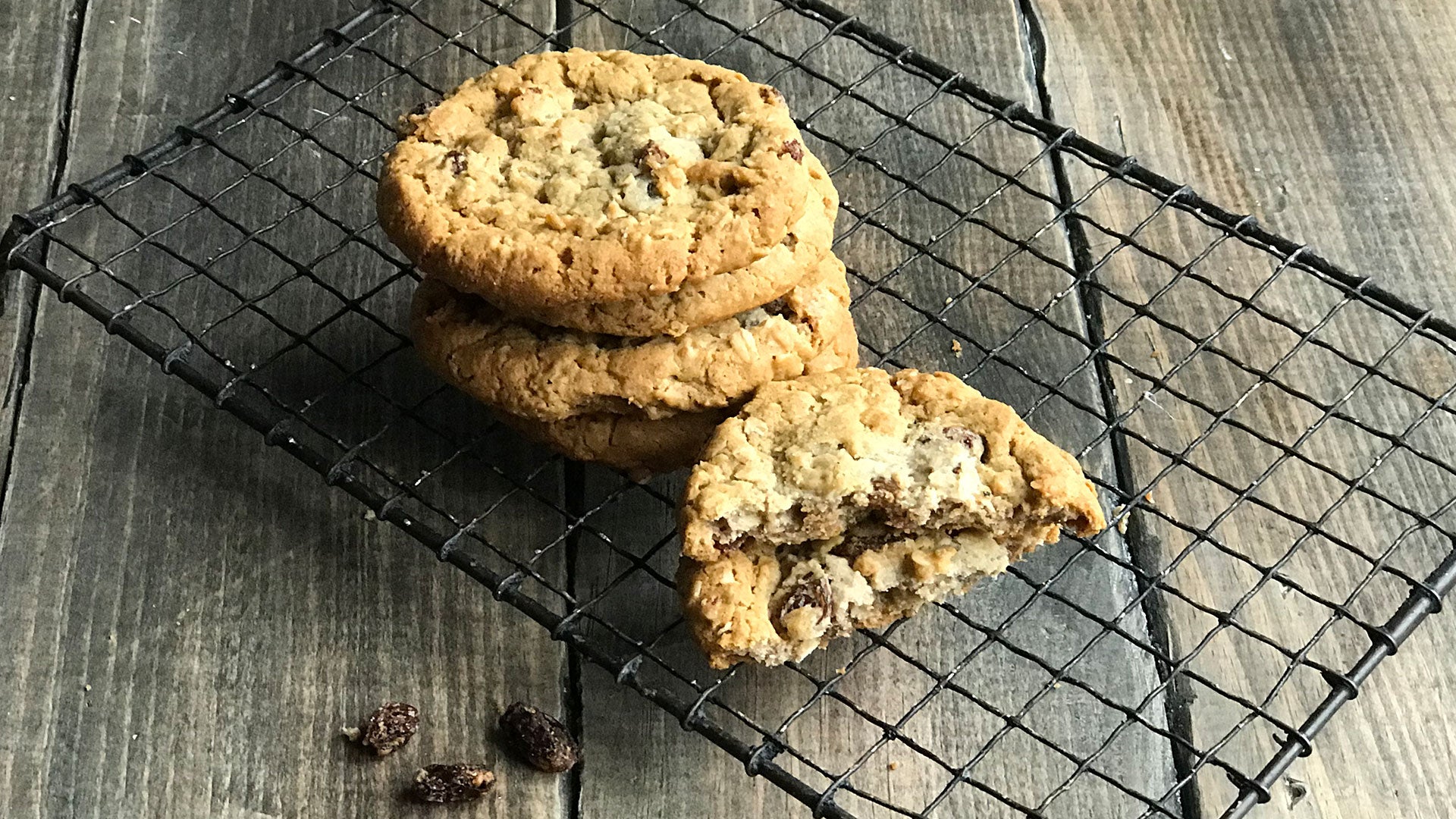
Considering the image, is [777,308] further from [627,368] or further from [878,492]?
[878,492]

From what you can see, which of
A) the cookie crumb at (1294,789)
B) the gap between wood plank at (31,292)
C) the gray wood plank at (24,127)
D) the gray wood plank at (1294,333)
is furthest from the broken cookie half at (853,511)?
the gray wood plank at (24,127)

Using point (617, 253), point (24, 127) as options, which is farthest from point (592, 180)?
point (24, 127)

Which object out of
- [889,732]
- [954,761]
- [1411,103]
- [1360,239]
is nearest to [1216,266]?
[1360,239]

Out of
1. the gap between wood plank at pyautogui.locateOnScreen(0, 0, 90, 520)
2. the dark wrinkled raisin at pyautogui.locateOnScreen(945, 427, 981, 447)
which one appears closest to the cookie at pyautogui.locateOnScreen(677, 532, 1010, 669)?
the dark wrinkled raisin at pyautogui.locateOnScreen(945, 427, 981, 447)

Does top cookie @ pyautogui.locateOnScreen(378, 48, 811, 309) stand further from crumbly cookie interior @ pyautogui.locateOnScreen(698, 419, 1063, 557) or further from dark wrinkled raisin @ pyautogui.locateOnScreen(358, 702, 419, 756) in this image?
dark wrinkled raisin @ pyautogui.locateOnScreen(358, 702, 419, 756)

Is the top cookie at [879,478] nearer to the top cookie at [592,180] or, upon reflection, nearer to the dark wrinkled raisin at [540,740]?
the top cookie at [592,180]
